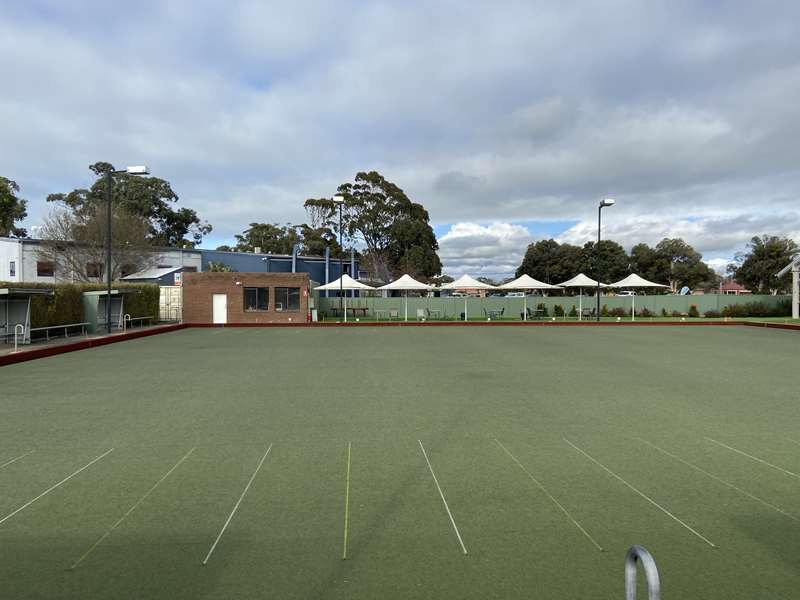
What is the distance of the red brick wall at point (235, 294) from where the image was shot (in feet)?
101

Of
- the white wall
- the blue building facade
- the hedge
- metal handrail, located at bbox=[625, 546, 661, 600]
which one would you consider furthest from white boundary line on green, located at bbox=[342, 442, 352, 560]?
the blue building facade

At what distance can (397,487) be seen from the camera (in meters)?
4.83

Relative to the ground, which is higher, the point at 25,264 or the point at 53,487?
the point at 25,264

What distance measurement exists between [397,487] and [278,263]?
52.3 metres

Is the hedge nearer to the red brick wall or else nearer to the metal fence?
the red brick wall

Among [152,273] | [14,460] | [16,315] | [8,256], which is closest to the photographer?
[14,460]

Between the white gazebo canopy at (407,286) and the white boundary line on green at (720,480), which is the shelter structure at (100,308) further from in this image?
the white boundary line on green at (720,480)

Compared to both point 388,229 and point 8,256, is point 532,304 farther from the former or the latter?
point 8,256

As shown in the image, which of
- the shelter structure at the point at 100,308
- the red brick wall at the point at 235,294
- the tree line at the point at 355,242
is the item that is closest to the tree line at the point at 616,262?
the tree line at the point at 355,242

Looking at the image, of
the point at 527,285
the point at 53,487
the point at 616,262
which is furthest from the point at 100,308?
the point at 616,262

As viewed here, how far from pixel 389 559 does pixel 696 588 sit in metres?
1.92

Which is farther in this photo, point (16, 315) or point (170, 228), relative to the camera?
point (170, 228)

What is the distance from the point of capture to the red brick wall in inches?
1216

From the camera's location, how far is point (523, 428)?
6.97 metres
